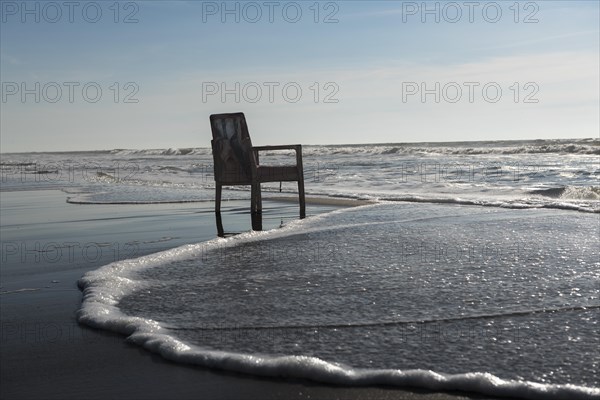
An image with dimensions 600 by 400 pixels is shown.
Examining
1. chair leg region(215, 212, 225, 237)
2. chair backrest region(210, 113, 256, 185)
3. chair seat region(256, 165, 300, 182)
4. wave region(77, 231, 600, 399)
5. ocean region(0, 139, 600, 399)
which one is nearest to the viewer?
wave region(77, 231, 600, 399)

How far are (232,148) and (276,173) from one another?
558mm

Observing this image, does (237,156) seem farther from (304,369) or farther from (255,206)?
(304,369)

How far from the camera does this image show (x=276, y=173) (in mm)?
7707

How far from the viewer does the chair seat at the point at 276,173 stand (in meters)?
7.61

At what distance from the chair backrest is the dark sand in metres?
0.71

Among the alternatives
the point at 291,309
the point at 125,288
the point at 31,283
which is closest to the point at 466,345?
the point at 291,309

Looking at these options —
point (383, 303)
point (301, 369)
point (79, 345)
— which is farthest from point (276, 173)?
point (301, 369)

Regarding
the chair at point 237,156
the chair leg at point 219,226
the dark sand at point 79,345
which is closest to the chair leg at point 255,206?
the chair at point 237,156

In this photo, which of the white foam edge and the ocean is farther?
the ocean

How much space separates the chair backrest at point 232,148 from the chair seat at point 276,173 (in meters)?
0.14

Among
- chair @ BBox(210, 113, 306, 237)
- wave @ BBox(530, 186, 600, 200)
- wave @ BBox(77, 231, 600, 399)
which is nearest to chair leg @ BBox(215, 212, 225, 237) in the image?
chair @ BBox(210, 113, 306, 237)

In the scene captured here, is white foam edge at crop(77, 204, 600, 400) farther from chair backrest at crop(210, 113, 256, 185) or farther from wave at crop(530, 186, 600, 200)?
wave at crop(530, 186, 600, 200)

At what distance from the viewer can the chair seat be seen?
761 cm

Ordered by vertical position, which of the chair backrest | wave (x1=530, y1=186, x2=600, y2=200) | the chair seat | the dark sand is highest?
the chair backrest
